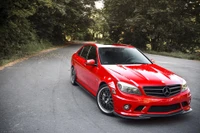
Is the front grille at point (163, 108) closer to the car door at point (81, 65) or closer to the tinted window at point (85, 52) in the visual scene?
the car door at point (81, 65)

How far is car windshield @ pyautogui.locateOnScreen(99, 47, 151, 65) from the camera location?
597cm

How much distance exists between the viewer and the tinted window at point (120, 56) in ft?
19.6

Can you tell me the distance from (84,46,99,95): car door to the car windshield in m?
0.26

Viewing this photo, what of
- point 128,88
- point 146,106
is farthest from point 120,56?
point 146,106

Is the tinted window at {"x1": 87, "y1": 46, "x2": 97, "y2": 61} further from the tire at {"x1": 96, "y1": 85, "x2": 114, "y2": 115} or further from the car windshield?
the tire at {"x1": 96, "y1": 85, "x2": 114, "y2": 115}

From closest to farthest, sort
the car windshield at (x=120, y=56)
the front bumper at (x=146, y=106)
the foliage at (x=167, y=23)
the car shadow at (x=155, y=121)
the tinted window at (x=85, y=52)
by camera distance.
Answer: the front bumper at (x=146, y=106) < the car shadow at (x=155, y=121) < the car windshield at (x=120, y=56) < the tinted window at (x=85, y=52) < the foliage at (x=167, y=23)

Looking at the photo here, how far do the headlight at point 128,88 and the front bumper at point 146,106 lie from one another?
0.37 ft

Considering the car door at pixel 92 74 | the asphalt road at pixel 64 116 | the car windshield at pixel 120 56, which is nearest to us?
the asphalt road at pixel 64 116

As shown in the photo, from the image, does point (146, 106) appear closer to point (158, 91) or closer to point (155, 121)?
point (158, 91)

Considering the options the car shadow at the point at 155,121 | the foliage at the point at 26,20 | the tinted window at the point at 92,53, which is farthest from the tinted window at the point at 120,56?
the foliage at the point at 26,20

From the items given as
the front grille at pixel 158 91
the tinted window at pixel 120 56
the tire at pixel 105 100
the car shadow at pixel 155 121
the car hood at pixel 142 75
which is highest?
the tinted window at pixel 120 56

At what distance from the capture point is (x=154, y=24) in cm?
2697

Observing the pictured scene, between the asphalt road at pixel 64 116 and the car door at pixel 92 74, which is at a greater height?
the car door at pixel 92 74

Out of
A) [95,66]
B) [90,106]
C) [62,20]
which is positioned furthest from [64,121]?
[62,20]
